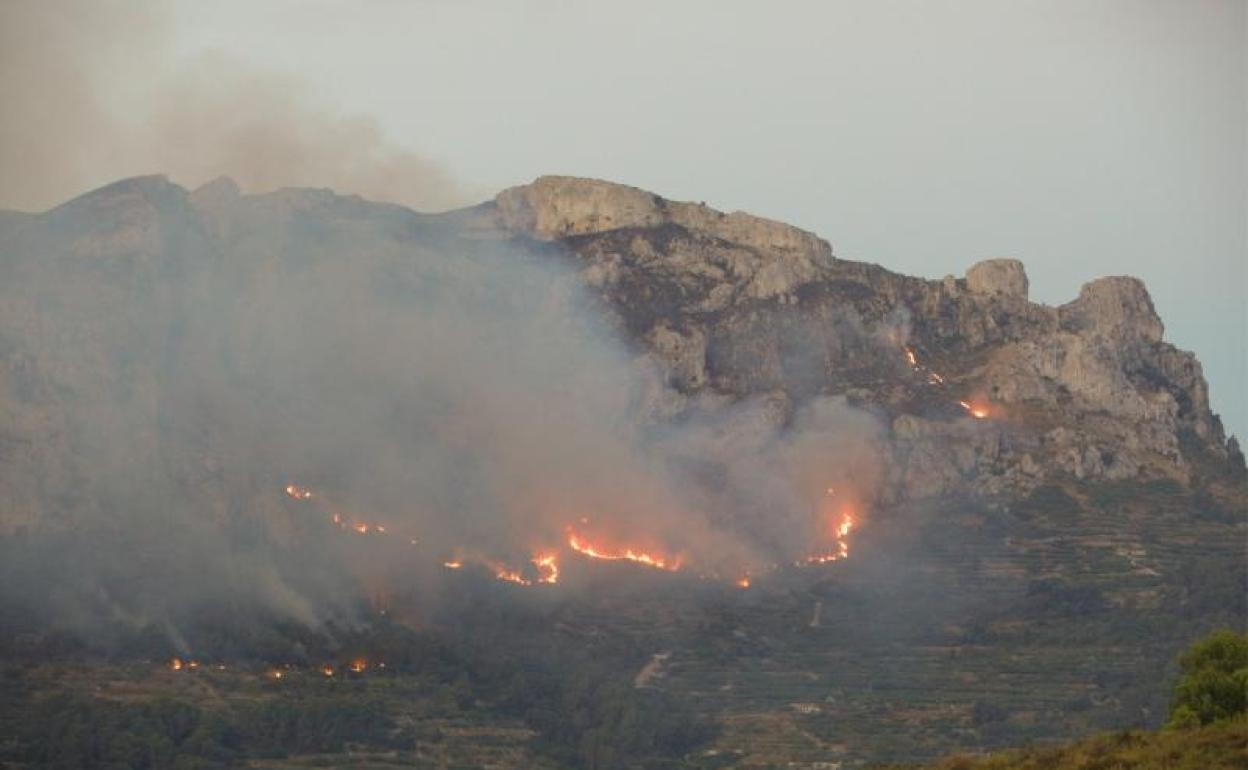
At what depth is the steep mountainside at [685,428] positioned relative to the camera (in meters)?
147

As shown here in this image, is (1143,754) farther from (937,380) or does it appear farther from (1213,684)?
(937,380)

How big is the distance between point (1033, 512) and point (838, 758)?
1599 inches

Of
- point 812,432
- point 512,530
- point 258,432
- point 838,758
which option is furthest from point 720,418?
point 838,758

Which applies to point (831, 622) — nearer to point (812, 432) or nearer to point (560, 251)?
point (812, 432)

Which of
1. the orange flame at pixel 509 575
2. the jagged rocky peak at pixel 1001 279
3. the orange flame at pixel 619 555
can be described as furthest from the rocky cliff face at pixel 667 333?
the orange flame at pixel 509 575

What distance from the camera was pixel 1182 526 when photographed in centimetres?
16562

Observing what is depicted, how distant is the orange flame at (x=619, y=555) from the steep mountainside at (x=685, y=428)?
287cm

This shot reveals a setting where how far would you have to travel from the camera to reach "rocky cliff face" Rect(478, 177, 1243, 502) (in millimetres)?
171000

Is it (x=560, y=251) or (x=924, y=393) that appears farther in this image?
(x=560, y=251)

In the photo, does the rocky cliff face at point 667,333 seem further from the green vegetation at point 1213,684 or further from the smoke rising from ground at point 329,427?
the green vegetation at point 1213,684

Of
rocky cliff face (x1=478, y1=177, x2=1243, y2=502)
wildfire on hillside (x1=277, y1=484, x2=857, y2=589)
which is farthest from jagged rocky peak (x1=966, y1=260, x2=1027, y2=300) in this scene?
wildfire on hillside (x1=277, y1=484, x2=857, y2=589)

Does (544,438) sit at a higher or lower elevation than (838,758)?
higher

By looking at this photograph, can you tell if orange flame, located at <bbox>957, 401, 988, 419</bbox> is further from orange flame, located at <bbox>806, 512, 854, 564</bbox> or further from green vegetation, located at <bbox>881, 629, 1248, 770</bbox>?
green vegetation, located at <bbox>881, 629, 1248, 770</bbox>

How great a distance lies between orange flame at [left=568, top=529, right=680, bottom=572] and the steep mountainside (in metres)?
2.87
